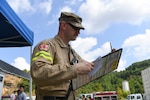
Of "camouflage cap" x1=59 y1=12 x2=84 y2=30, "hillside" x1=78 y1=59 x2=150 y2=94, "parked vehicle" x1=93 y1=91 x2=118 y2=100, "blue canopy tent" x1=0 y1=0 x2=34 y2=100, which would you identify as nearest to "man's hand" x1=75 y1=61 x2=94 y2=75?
"camouflage cap" x1=59 y1=12 x2=84 y2=30

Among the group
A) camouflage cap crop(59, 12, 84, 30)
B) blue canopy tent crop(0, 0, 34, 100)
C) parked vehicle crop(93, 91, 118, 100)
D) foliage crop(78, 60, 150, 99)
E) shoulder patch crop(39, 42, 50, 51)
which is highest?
foliage crop(78, 60, 150, 99)

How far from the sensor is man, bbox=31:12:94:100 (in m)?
1.25

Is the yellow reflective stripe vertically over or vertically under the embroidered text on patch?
under

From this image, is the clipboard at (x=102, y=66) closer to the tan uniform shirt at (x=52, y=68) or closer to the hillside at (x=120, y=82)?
the tan uniform shirt at (x=52, y=68)

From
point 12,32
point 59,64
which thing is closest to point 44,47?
point 59,64

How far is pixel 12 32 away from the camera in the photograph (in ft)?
14.2

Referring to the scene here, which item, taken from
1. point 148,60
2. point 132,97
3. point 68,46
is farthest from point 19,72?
point 148,60

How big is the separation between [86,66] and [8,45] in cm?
425

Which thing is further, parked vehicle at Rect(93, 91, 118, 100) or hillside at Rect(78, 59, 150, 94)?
hillside at Rect(78, 59, 150, 94)

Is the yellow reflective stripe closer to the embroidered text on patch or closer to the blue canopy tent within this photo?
the embroidered text on patch

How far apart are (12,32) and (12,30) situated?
0.17 m

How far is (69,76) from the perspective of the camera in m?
1.27

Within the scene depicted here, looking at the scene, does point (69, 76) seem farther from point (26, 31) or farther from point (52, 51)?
point (26, 31)

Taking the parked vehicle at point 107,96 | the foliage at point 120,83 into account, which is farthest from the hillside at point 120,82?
the parked vehicle at point 107,96
